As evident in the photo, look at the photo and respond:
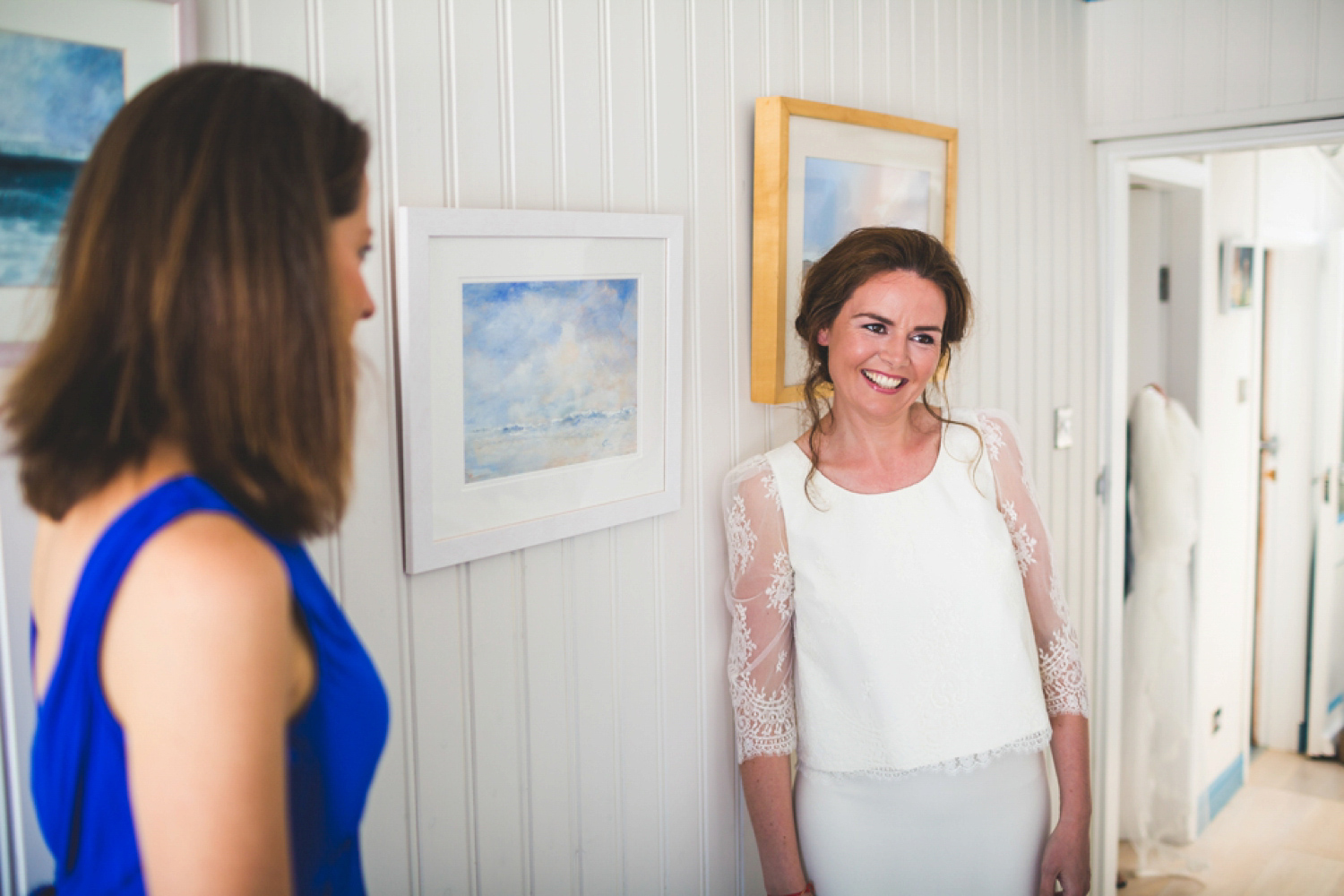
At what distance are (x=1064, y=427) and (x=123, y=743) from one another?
237cm

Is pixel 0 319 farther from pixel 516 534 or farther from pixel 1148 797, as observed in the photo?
pixel 1148 797

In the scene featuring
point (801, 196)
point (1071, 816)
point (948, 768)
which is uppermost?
point (801, 196)

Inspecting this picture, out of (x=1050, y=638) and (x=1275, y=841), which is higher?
(x=1050, y=638)

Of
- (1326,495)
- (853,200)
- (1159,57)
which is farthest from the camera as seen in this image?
(1326,495)

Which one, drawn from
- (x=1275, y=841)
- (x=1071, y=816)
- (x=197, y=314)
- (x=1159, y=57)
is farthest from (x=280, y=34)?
(x=1275, y=841)

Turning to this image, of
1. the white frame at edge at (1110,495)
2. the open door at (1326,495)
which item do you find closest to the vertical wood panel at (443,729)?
the white frame at edge at (1110,495)

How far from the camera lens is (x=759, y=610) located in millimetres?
1538

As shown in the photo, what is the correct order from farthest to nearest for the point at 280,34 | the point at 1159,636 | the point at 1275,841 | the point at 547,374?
the point at 1275,841
the point at 1159,636
the point at 547,374
the point at 280,34

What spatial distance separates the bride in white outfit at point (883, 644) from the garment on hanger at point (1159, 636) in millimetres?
1658

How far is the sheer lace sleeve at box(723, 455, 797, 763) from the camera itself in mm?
1536

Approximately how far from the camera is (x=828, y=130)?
1.68 meters

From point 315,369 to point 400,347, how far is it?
0.45m

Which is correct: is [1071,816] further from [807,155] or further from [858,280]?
[807,155]

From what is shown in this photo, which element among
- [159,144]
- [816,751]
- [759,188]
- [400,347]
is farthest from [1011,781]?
[159,144]
